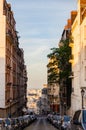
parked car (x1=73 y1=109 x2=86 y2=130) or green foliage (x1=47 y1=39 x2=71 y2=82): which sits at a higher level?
green foliage (x1=47 y1=39 x2=71 y2=82)

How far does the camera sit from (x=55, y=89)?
174875mm

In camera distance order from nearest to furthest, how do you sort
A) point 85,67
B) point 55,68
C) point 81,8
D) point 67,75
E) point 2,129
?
point 2,129 → point 85,67 → point 81,8 → point 67,75 → point 55,68

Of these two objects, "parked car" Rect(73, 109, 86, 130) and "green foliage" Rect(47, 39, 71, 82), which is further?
"green foliage" Rect(47, 39, 71, 82)

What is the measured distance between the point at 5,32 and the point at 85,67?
22.3 meters

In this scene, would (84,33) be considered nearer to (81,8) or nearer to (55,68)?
(81,8)

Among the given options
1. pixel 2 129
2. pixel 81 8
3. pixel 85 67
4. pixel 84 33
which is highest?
pixel 81 8

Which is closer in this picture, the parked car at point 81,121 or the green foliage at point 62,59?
the parked car at point 81,121

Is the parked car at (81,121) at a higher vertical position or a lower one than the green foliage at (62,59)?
lower

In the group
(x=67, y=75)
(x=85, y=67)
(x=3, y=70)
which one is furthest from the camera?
(x=67, y=75)

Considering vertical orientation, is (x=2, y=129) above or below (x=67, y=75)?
below

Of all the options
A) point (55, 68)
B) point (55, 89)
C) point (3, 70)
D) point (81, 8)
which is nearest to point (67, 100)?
point (55, 68)

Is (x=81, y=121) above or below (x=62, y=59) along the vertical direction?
below

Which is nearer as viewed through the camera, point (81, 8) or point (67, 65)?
point (81, 8)

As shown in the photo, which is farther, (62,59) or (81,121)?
(62,59)
